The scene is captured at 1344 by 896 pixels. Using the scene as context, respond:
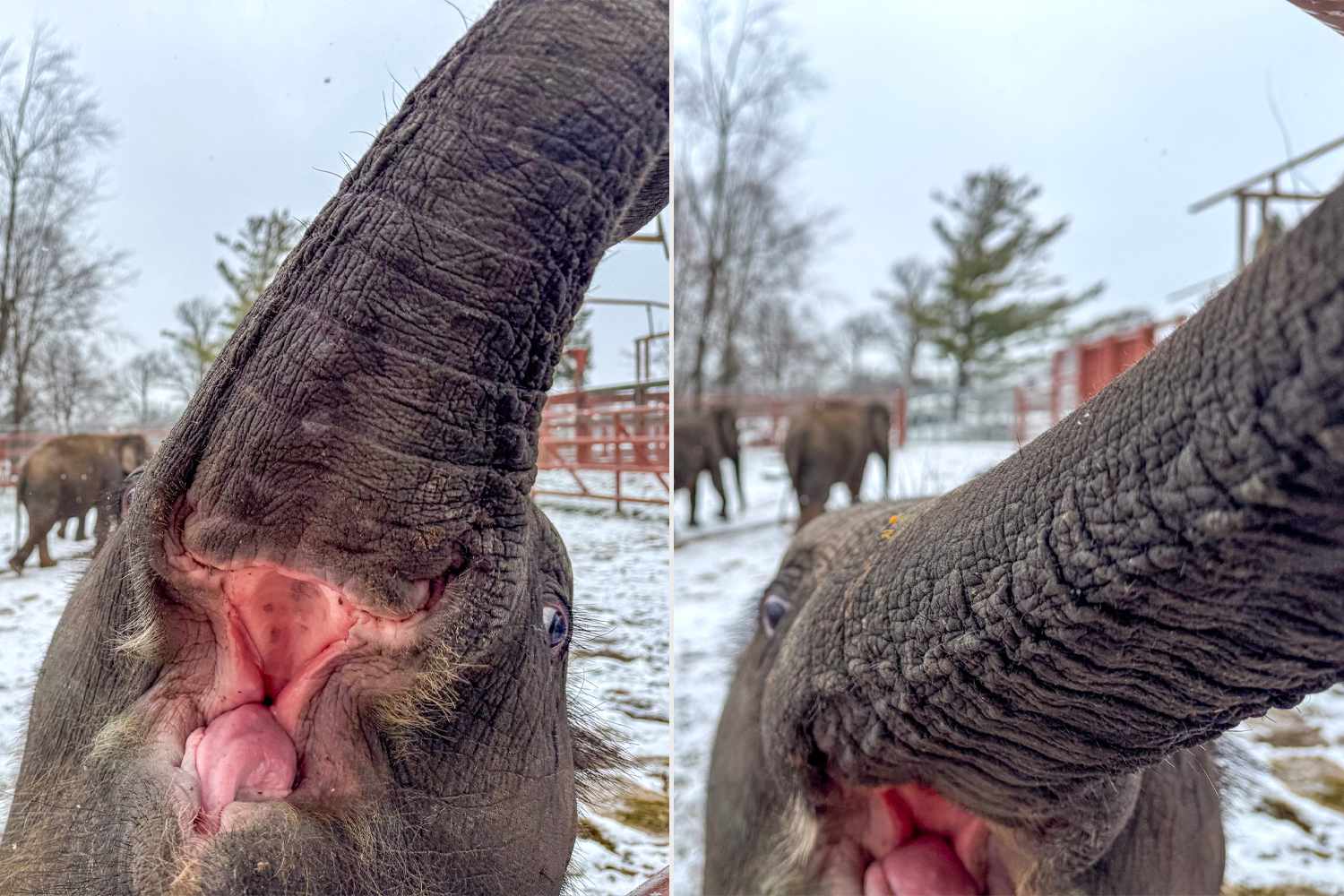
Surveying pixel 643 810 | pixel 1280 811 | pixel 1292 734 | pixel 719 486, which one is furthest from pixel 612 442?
pixel 719 486

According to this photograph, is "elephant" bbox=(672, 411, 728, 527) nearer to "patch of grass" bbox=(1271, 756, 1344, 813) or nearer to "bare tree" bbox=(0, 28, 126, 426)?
"patch of grass" bbox=(1271, 756, 1344, 813)

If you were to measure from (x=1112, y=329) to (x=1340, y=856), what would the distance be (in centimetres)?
655

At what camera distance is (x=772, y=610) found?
156 cm

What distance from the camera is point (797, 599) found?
1.47m

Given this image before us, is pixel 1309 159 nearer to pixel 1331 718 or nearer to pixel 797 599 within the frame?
pixel 797 599

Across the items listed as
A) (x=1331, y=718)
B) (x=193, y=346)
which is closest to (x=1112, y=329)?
(x=1331, y=718)

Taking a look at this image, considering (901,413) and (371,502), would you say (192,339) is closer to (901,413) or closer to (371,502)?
(371,502)

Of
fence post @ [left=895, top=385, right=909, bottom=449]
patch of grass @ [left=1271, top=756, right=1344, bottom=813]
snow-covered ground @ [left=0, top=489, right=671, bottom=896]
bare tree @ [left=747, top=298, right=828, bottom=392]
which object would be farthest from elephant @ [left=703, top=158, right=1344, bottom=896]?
fence post @ [left=895, top=385, right=909, bottom=449]

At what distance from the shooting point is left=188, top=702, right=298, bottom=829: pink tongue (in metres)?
0.71

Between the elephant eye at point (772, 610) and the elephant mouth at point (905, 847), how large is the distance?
15.4 inches

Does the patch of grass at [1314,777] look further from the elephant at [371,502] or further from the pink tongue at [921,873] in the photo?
the elephant at [371,502]

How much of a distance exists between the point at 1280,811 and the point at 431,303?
3.16 m

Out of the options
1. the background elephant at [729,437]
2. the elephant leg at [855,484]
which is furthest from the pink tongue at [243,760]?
the background elephant at [729,437]

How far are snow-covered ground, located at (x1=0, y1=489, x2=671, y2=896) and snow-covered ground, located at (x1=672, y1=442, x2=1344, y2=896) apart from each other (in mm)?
95
